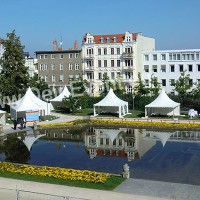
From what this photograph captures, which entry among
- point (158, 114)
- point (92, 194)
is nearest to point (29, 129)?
point (158, 114)

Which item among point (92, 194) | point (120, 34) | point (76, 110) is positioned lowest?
point (92, 194)

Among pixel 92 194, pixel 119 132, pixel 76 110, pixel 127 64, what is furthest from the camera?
pixel 127 64

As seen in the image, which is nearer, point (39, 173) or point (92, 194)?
point (92, 194)

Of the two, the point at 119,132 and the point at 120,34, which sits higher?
the point at 120,34

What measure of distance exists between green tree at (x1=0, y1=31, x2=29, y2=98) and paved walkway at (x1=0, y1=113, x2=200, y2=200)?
34591mm

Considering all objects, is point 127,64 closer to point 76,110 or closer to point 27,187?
point 76,110

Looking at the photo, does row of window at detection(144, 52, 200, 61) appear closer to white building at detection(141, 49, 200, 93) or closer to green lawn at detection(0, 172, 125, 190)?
white building at detection(141, 49, 200, 93)

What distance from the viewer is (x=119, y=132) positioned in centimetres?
3988

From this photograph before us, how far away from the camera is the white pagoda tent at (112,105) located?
5000 cm

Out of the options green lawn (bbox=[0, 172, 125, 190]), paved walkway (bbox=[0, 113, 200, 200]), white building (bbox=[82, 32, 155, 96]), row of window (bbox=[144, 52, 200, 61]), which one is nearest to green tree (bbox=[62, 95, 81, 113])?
white building (bbox=[82, 32, 155, 96])

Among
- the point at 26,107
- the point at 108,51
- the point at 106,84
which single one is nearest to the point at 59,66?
the point at 108,51

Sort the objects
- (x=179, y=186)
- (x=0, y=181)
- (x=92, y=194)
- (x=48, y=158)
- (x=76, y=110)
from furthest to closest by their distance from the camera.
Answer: (x=76, y=110) < (x=48, y=158) < (x=0, y=181) < (x=179, y=186) < (x=92, y=194)

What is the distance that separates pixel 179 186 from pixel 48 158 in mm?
12059

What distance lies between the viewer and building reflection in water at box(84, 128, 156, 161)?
29.9 m
